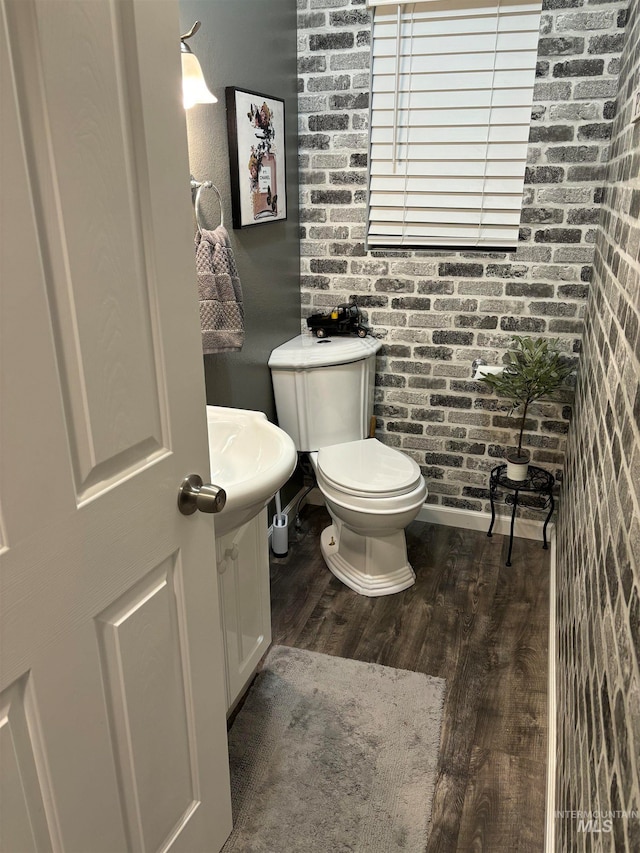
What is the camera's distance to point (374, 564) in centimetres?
254

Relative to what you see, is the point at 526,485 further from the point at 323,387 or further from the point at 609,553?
the point at 609,553

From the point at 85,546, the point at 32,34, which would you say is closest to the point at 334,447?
the point at 85,546

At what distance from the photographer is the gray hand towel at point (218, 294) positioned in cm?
188

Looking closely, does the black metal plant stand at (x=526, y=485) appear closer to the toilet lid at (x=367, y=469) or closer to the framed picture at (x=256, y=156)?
the toilet lid at (x=367, y=469)

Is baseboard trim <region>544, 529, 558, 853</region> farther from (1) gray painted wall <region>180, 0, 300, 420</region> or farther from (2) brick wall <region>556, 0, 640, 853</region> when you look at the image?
(1) gray painted wall <region>180, 0, 300, 420</region>

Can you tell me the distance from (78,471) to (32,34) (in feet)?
1.72

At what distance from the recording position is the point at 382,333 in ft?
9.59

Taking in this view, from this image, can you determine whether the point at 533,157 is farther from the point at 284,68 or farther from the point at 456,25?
the point at 284,68

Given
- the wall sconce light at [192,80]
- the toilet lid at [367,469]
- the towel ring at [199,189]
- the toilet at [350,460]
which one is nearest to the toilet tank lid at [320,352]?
the toilet at [350,460]

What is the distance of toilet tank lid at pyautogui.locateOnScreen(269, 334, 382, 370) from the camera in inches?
104

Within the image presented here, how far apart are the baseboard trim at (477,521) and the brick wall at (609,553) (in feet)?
2.39

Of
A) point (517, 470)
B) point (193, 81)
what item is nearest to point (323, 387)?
point (517, 470)

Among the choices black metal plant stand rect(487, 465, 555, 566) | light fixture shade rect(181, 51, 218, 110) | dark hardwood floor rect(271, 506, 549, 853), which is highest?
light fixture shade rect(181, 51, 218, 110)

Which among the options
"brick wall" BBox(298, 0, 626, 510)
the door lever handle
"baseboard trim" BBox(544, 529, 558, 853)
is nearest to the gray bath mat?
"baseboard trim" BBox(544, 529, 558, 853)
